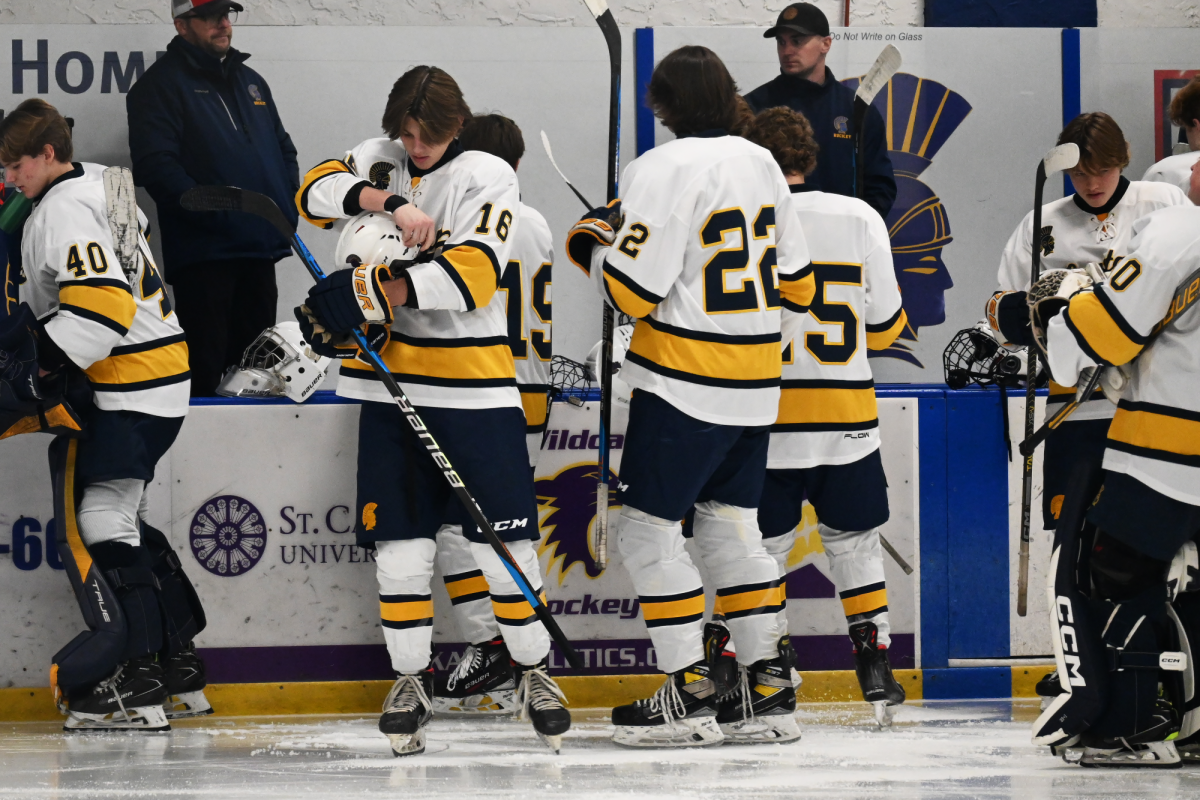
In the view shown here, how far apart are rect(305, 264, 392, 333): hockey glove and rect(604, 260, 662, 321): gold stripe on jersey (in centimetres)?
46

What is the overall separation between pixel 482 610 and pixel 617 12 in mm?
2832

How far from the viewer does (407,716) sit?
2.69m

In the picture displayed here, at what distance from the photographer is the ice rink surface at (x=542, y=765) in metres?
2.37

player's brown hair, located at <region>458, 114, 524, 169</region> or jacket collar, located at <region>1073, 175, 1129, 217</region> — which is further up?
player's brown hair, located at <region>458, 114, 524, 169</region>

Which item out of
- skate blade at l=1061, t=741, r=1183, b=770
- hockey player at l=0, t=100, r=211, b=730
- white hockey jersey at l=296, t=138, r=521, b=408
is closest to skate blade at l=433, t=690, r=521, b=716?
hockey player at l=0, t=100, r=211, b=730

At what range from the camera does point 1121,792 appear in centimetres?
231

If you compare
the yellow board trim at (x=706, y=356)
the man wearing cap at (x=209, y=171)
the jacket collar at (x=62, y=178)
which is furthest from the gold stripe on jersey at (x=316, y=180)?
the man wearing cap at (x=209, y=171)

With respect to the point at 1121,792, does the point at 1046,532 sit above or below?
above

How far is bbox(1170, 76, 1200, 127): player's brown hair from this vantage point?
320 centimetres

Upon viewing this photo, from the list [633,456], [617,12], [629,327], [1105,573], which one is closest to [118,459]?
[633,456]

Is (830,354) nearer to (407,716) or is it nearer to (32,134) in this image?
(407,716)

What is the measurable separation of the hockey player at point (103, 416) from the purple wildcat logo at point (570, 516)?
36.9 inches

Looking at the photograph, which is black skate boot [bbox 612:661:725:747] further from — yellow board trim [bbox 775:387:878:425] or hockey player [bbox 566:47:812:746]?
yellow board trim [bbox 775:387:878:425]

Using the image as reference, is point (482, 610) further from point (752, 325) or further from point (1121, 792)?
point (1121, 792)
